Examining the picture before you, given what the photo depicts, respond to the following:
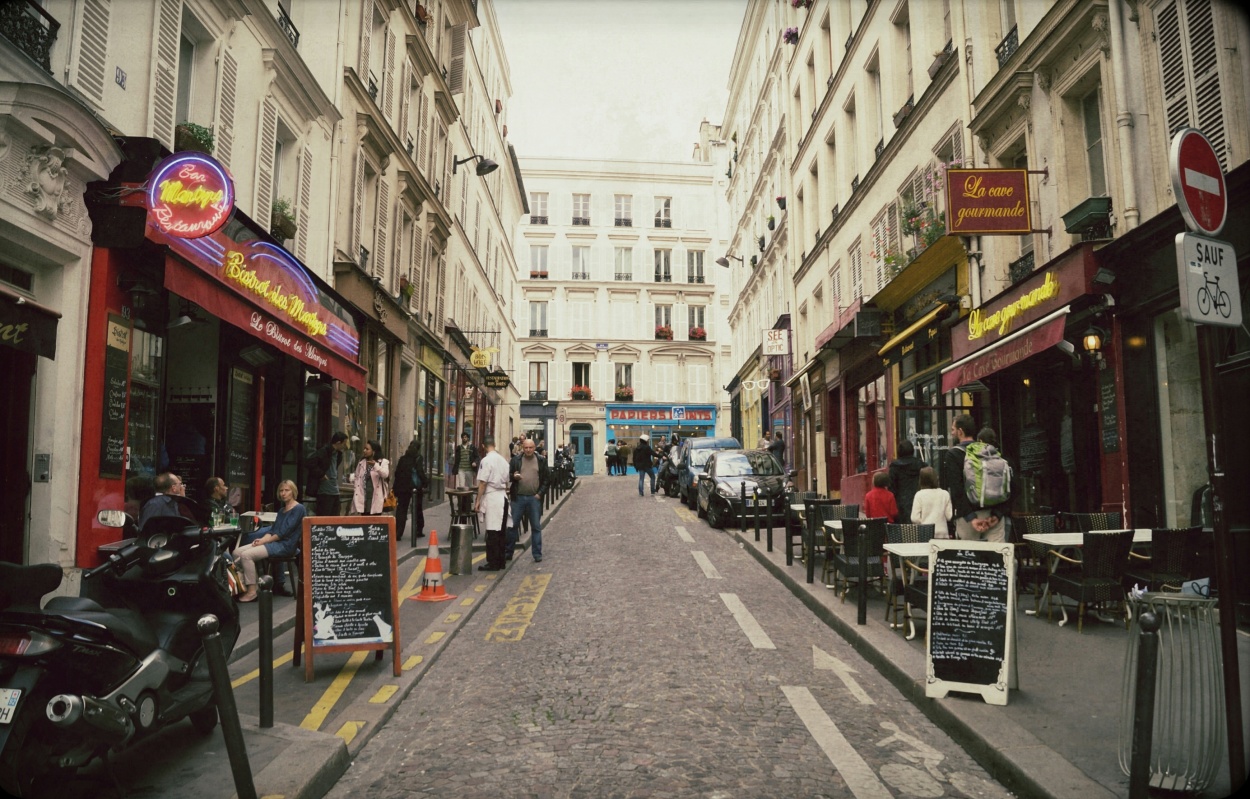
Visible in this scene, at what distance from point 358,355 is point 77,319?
8932mm

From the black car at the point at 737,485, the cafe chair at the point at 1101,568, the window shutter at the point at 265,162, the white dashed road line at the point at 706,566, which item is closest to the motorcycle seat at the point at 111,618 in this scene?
the cafe chair at the point at 1101,568

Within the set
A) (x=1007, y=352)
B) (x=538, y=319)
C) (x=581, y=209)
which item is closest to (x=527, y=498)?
(x=1007, y=352)

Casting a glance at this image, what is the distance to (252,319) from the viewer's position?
33.5ft

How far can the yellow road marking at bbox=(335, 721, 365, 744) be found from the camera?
4.57 metres

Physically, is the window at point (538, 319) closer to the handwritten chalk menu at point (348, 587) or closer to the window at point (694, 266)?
the window at point (694, 266)

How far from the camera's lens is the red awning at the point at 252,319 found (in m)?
8.56

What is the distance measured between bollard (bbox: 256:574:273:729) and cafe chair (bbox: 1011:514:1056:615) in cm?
676

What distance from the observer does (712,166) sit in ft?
179

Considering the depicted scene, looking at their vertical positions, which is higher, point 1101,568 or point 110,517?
point 110,517

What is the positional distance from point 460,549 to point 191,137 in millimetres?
6126

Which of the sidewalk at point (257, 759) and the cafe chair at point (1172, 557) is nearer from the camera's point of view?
the sidewalk at point (257, 759)

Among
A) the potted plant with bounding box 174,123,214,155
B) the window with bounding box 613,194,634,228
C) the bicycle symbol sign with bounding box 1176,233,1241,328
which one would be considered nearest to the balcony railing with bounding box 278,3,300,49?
the potted plant with bounding box 174,123,214,155

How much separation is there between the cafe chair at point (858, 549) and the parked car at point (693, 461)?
11.3m

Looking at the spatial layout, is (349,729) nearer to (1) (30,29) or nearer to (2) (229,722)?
(2) (229,722)
